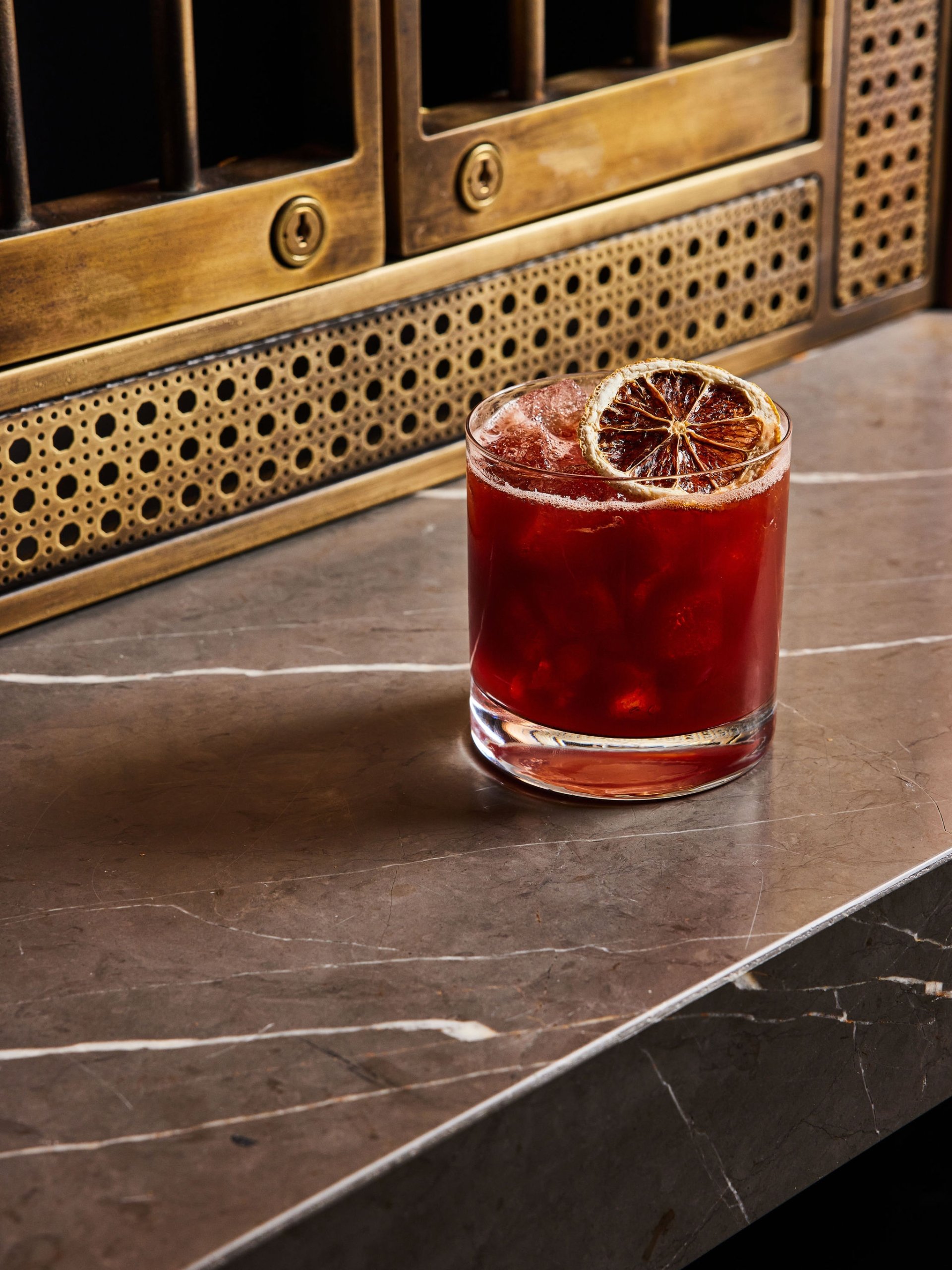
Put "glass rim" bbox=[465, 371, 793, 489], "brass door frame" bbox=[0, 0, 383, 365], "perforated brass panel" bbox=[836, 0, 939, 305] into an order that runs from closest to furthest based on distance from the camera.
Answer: "glass rim" bbox=[465, 371, 793, 489]
"brass door frame" bbox=[0, 0, 383, 365]
"perforated brass panel" bbox=[836, 0, 939, 305]

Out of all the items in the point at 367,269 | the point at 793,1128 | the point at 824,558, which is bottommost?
the point at 793,1128

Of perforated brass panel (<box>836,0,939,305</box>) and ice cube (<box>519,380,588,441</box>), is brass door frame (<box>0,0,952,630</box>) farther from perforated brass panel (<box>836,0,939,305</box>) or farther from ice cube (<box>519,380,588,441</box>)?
ice cube (<box>519,380,588,441</box>)

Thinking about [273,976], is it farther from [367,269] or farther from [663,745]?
[367,269]

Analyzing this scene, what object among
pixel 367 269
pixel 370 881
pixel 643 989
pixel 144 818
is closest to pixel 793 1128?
pixel 643 989

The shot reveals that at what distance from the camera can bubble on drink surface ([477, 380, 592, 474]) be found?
0.75 metres

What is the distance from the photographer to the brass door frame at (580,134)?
103 cm

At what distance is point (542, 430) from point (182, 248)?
0.30 meters

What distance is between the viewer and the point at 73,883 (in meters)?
0.74

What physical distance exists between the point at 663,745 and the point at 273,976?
220mm

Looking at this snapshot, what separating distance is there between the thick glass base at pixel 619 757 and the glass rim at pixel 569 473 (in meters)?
0.13

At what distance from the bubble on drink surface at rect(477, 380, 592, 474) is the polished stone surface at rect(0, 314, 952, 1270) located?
171 millimetres

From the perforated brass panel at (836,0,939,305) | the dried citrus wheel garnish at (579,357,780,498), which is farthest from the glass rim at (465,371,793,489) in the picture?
the perforated brass panel at (836,0,939,305)

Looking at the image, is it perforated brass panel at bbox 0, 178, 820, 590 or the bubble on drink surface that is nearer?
the bubble on drink surface

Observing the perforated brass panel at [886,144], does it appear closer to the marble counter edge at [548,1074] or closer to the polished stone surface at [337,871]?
the polished stone surface at [337,871]
